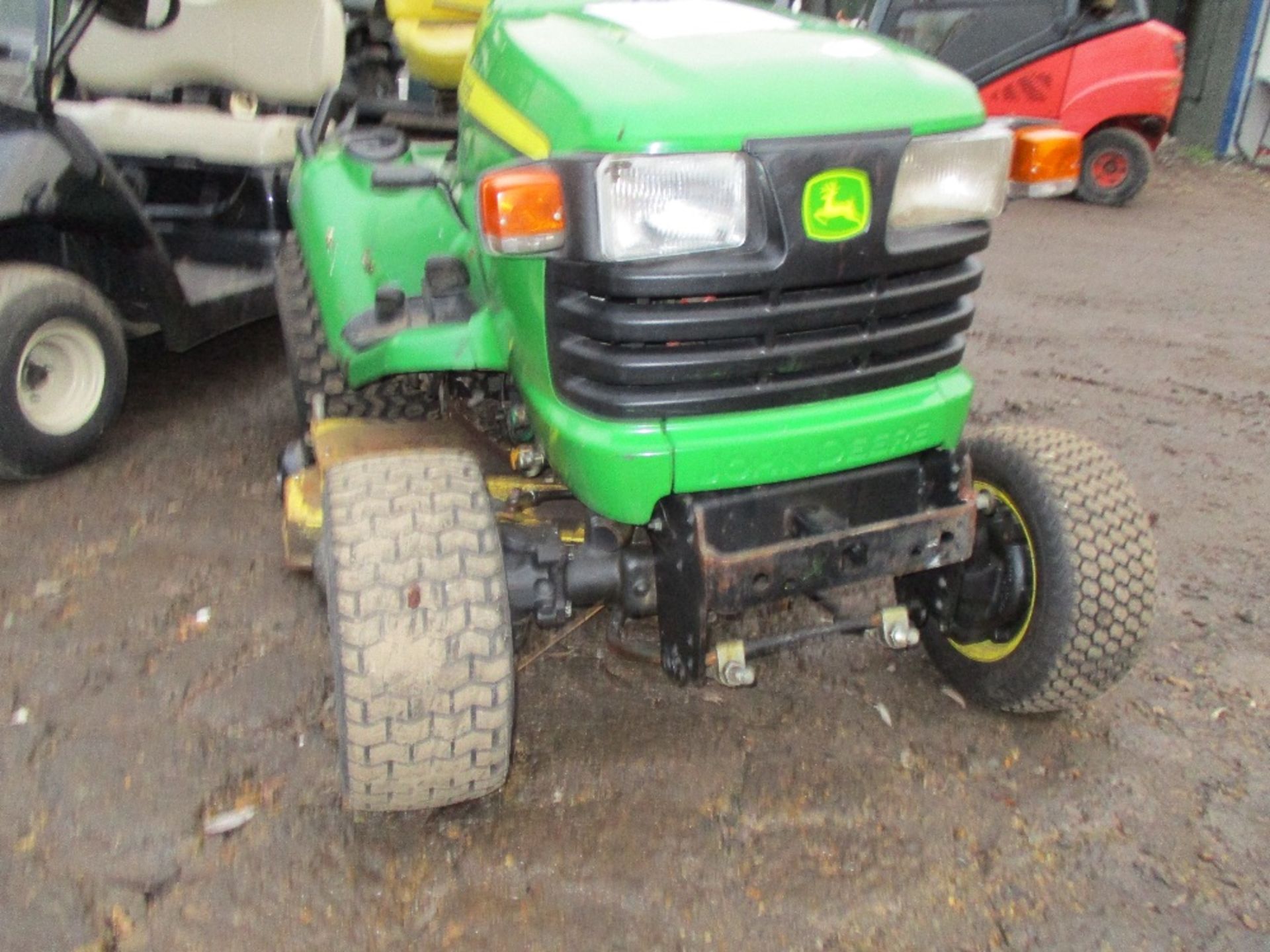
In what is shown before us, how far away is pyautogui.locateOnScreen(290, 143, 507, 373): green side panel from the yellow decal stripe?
0.31 meters

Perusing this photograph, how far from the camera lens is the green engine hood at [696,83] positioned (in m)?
1.77

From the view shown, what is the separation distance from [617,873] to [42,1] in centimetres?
350

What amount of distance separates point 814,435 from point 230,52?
151 inches

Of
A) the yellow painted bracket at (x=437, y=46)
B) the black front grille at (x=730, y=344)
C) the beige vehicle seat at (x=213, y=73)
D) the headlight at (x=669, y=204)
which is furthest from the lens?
the beige vehicle seat at (x=213, y=73)

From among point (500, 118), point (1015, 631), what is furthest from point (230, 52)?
point (1015, 631)

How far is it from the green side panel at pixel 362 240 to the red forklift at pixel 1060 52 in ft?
18.9

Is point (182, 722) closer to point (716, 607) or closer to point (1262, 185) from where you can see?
point (716, 607)

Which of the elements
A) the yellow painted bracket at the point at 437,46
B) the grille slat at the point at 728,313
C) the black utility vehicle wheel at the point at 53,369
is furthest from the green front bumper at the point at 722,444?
the black utility vehicle wheel at the point at 53,369

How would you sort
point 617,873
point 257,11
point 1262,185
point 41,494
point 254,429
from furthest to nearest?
1. point 1262,185
2. point 257,11
3. point 254,429
4. point 41,494
5. point 617,873

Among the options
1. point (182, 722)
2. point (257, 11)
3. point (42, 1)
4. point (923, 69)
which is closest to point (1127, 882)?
point (923, 69)

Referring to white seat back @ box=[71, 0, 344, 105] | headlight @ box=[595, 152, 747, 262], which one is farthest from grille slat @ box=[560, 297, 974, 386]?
white seat back @ box=[71, 0, 344, 105]

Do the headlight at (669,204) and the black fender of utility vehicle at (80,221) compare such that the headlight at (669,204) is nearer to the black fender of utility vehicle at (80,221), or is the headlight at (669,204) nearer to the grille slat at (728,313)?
the grille slat at (728,313)

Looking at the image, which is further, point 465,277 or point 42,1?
point 42,1

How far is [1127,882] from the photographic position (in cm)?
217
